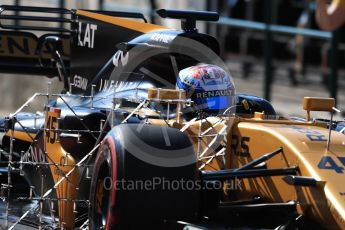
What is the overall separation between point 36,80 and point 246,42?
5.43 metres

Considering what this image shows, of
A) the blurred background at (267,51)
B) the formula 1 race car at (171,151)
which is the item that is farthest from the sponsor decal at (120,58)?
the blurred background at (267,51)

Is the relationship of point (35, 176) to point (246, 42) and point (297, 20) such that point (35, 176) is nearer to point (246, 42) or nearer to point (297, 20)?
point (246, 42)

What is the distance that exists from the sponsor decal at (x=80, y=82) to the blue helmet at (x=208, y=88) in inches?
60.3

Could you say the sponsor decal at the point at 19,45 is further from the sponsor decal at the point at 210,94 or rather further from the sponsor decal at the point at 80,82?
the sponsor decal at the point at 210,94

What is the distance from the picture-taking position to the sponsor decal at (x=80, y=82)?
7.09 meters

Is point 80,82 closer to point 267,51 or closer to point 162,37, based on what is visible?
point 162,37

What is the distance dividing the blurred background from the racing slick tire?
7877mm

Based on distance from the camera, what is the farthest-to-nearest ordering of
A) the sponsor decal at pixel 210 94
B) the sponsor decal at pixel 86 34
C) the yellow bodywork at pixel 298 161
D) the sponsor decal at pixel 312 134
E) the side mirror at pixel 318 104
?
1. the sponsor decal at pixel 86 34
2. the sponsor decal at pixel 210 94
3. the side mirror at pixel 318 104
4. the sponsor decal at pixel 312 134
5. the yellow bodywork at pixel 298 161

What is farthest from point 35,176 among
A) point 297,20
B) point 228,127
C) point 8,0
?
point 297,20

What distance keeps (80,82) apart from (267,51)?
20.4 feet

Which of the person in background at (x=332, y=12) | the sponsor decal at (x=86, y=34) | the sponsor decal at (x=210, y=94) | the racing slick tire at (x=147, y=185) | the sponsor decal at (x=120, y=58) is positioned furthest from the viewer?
the person in background at (x=332, y=12)

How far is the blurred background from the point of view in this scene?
1339cm

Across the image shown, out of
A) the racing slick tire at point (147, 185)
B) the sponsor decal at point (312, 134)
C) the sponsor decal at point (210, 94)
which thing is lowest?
the racing slick tire at point (147, 185)

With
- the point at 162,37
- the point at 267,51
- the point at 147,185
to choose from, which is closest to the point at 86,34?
the point at 162,37
